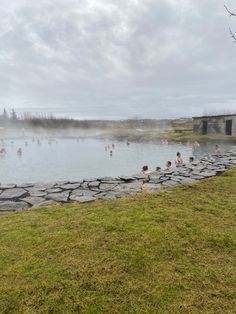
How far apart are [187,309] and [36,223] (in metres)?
2.37

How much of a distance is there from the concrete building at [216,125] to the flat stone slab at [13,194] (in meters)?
27.6

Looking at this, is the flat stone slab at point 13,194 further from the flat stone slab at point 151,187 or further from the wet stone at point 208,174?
the wet stone at point 208,174

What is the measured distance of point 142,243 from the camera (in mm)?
3074

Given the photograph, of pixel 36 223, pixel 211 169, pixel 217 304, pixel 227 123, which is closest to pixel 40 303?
pixel 217 304

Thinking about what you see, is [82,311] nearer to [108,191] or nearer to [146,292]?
[146,292]

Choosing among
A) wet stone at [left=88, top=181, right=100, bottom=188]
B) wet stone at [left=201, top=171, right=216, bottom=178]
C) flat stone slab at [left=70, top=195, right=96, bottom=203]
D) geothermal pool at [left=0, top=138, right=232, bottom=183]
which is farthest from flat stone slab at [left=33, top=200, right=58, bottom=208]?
geothermal pool at [left=0, top=138, right=232, bottom=183]

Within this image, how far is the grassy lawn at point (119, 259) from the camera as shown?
2.21 metres

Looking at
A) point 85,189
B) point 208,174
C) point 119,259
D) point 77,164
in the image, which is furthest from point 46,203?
point 77,164

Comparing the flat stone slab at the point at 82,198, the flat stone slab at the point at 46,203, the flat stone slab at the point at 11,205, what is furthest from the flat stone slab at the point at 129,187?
the flat stone slab at the point at 11,205

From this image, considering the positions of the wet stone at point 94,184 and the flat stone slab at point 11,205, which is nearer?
the flat stone slab at point 11,205

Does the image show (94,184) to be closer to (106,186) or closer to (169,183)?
(106,186)

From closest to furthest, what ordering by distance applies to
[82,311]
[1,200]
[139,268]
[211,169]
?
[82,311]
[139,268]
[1,200]
[211,169]

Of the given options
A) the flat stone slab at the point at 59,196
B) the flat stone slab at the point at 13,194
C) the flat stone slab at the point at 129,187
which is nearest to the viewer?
the flat stone slab at the point at 59,196

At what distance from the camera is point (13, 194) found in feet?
18.5
